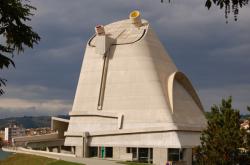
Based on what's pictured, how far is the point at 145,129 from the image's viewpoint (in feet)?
183

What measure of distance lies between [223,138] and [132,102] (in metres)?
26.9

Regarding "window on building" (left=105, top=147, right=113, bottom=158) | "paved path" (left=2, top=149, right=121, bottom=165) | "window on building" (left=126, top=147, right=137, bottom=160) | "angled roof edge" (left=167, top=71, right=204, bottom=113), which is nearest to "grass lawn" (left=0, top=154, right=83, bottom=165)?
"paved path" (left=2, top=149, right=121, bottom=165)

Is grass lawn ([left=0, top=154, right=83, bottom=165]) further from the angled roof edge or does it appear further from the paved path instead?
the angled roof edge

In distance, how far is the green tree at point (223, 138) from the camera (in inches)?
1252

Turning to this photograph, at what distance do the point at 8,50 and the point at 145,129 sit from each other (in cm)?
4450

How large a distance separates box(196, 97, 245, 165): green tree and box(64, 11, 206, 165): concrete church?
20196 mm

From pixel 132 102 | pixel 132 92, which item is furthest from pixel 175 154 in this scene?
pixel 132 92

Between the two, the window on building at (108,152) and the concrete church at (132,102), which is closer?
the concrete church at (132,102)

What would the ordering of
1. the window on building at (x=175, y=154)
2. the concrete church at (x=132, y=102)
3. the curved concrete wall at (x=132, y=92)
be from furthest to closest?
the curved concrete wall at (x=132, y=92) < the concrete church at (x=132, y=102) < the window on building at (x=175, y=154)

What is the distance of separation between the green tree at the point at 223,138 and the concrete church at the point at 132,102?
20.2 m

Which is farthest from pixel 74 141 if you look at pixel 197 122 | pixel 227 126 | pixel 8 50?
pixel 8 50

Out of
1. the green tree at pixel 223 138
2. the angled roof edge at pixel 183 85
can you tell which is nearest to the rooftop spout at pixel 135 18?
the angled roof edge at pixel 183 85

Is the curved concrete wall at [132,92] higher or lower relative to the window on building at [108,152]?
higher

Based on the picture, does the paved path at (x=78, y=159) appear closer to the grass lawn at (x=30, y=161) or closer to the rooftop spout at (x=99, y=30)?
the grass lawn at (x=30, y=161)
